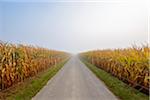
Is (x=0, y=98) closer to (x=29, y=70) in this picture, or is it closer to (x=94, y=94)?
(x=94, y=94)

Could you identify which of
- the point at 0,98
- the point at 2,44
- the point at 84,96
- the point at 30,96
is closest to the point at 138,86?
the point at 84,96

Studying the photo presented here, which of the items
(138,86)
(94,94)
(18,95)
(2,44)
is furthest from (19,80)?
(138,86)

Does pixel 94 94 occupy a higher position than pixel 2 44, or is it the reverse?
pixel 2 44

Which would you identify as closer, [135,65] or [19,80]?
[135,65]

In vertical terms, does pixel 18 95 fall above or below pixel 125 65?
below

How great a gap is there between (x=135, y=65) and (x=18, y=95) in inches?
287

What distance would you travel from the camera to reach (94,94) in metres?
13.8

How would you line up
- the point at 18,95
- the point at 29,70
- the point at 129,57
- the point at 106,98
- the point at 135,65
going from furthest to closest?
1. the point at 29,70
2. the point at 129,57
3. the point at 135,65
4. the point at 18,95
5. the point at 106,98

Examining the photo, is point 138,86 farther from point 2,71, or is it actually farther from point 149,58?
point 2,71

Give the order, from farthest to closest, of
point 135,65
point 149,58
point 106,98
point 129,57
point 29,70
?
point 29,70 < point 129,57 < point 135,65 < point 149,58 < point 106,98

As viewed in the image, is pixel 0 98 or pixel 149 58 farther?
pixel 149 58

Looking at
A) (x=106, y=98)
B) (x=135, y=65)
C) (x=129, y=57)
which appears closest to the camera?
(x=106, y=98)

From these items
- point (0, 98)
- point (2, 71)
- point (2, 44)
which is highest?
point (2, 44)

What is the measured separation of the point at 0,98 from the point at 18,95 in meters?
0.91
